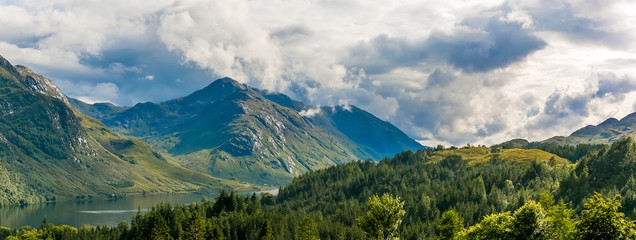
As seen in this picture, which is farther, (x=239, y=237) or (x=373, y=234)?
(x=239, y=237)

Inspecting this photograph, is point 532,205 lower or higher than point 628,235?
higher

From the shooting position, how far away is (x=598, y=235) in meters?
56.8

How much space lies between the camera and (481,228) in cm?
8044

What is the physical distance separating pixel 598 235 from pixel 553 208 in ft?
103

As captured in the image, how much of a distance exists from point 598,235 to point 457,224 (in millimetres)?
50202

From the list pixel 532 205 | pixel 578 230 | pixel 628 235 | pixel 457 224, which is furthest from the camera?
pixel 457 224

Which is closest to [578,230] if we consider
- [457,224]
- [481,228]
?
[481,228]

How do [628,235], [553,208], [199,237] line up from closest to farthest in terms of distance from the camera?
[628,235] < [553,208] < [199,237]

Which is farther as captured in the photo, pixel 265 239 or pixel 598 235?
pixel 265 239

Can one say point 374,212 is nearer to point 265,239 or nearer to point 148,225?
point 265,239

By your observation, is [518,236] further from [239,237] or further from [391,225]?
[239,237]

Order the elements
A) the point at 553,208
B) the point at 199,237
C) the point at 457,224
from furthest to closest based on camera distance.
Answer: the point at 199,237
the point at 457,224
the point at 553,208

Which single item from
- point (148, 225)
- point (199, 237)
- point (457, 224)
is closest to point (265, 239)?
point (199, 237)

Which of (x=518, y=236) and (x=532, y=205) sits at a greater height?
(x=532, y=205)
